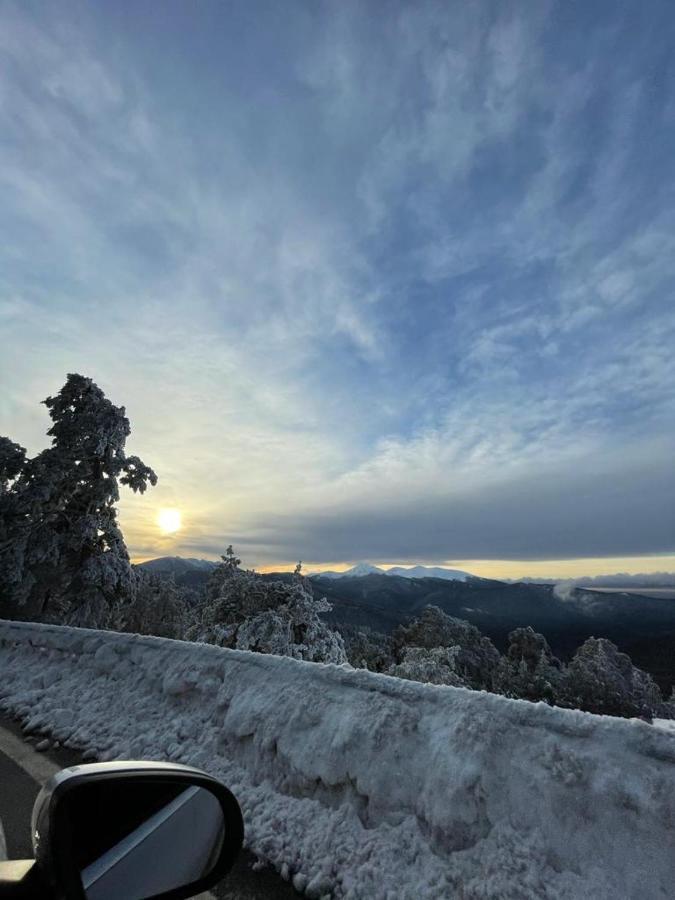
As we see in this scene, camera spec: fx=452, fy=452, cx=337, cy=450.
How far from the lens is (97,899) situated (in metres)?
1.58

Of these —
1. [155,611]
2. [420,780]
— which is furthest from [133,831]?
[155,611]

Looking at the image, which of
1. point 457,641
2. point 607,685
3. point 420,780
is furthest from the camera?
point 457,641

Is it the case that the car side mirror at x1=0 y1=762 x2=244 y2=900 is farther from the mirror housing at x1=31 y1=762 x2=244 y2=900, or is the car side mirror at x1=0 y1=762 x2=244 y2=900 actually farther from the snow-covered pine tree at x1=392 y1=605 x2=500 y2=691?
the snow-covered pine tree at x1=392 y1=605 x2=500 y2=691

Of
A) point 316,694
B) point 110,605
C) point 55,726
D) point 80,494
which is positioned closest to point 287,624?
point 110,605

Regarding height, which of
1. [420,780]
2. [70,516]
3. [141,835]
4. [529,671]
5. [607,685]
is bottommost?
[529,671]

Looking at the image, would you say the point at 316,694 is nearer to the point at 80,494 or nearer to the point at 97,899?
the point at 97,899

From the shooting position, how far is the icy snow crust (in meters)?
2.99

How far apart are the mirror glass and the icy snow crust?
5.87ft

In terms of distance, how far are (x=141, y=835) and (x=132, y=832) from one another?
0.17ft

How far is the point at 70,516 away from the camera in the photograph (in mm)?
20250

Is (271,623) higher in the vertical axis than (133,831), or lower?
lower

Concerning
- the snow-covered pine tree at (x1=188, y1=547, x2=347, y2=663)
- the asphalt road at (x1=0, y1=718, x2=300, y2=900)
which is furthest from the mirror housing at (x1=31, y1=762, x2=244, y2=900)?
the snow-covered pine tree at (x1=188, y1=547, x2=347, y2=663)

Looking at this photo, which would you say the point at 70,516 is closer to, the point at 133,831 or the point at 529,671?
the point at 133,831

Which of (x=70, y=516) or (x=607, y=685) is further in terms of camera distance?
(x=607, y=685)
